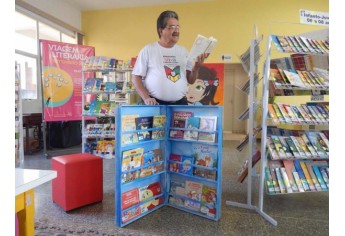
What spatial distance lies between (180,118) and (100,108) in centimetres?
239

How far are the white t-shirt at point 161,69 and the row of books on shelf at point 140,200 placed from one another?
0.88 m

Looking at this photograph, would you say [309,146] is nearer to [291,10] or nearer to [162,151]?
[162,151]

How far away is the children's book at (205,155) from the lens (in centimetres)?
212

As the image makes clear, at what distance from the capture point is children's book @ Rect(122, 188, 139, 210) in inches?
79.3

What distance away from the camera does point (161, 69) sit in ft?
7.34

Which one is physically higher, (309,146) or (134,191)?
(309,146)

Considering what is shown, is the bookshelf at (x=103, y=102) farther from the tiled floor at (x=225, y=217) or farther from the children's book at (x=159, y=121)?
the children's book at (x=159, y=121)

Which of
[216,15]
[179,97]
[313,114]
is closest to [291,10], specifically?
[216,15]

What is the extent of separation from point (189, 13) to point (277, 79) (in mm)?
4976

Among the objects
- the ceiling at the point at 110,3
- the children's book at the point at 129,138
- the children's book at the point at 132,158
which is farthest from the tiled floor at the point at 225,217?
the ceiling at the point at 110,3

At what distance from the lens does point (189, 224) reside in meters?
2.04

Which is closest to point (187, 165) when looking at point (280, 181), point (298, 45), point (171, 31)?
point (280, 181)

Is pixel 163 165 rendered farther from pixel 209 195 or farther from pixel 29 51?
pixel 29 51

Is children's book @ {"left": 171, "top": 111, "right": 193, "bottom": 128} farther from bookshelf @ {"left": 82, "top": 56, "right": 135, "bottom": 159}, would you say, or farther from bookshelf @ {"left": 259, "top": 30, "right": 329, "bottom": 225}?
bookshelf @ {"left": 82, "top": 56, "right": 135, "bottom": 159}
